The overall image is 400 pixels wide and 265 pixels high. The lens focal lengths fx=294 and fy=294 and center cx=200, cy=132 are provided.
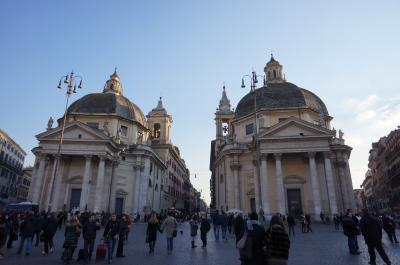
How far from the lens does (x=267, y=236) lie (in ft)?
17.1

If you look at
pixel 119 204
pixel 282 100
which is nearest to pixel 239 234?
pixel 119 204

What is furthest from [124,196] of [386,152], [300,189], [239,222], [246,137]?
[386,152]

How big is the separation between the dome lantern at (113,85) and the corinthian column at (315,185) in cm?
3469

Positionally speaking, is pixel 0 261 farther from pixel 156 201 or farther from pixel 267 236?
pixel 156 201

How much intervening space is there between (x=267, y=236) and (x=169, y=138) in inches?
2183

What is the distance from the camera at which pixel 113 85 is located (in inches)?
2058

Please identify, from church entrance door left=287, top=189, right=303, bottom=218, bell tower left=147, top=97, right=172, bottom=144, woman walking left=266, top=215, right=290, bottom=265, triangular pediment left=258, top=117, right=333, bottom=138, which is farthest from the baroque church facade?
woman walking left=266, top=215, right=290, bottom=265

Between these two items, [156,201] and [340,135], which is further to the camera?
[156,201]

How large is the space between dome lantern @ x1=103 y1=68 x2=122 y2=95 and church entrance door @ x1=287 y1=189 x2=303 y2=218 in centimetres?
3402

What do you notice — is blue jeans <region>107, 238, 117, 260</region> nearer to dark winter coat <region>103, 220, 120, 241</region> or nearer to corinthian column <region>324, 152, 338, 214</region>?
dark winter coat <region>103, 220, 120, 241</region>

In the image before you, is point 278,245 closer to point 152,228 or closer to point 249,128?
point 152,228

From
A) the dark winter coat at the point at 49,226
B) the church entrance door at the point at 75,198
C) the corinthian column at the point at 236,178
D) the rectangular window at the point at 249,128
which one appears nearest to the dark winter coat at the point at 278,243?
the dark winter coat at the point at 49,226

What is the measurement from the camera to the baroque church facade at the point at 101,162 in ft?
119

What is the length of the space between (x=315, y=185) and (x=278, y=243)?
30836 millimetres
